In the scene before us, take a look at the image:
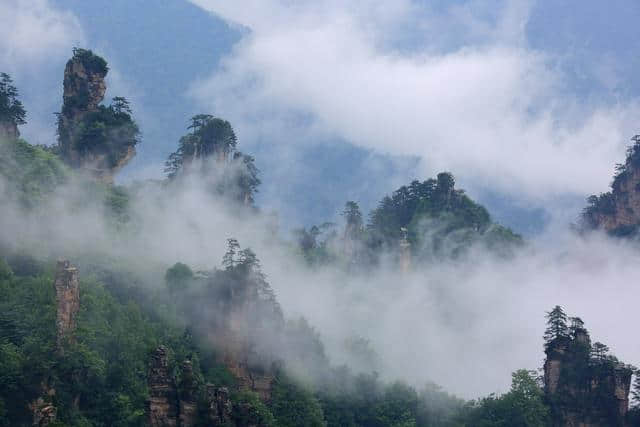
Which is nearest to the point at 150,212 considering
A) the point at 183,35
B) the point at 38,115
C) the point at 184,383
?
the point at 184,383

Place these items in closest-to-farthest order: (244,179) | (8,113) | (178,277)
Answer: (178,277) → (8,113) → (244,179)

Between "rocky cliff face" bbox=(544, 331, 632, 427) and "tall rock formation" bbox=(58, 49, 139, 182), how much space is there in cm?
4662

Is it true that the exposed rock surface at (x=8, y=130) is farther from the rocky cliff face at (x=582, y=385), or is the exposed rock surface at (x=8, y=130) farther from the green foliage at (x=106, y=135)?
the rocky cliff face at (x=582, y=385)

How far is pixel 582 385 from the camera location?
87.8 meters

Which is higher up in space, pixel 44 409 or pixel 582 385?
pixel 582 385

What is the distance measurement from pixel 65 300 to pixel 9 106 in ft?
109

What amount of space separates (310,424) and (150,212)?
33.6m

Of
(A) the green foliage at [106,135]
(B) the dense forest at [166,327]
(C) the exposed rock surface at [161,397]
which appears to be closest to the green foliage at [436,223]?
(B) the dense forest at [166,327]

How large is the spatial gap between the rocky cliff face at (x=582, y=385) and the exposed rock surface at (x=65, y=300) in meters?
40.6

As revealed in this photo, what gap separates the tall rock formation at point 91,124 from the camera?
347 ft

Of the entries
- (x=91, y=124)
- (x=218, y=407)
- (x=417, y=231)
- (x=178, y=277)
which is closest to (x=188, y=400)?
(x=218, y=407)

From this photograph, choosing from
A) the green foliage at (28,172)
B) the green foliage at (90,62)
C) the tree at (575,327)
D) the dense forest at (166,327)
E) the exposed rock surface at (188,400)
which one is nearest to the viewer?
the exposed rock surface at (188,400)

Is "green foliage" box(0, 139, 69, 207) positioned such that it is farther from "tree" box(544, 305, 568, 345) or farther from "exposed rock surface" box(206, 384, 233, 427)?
"tree" box(544, 305, 568, 345)

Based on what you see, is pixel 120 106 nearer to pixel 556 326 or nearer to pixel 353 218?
pixel 353 218
